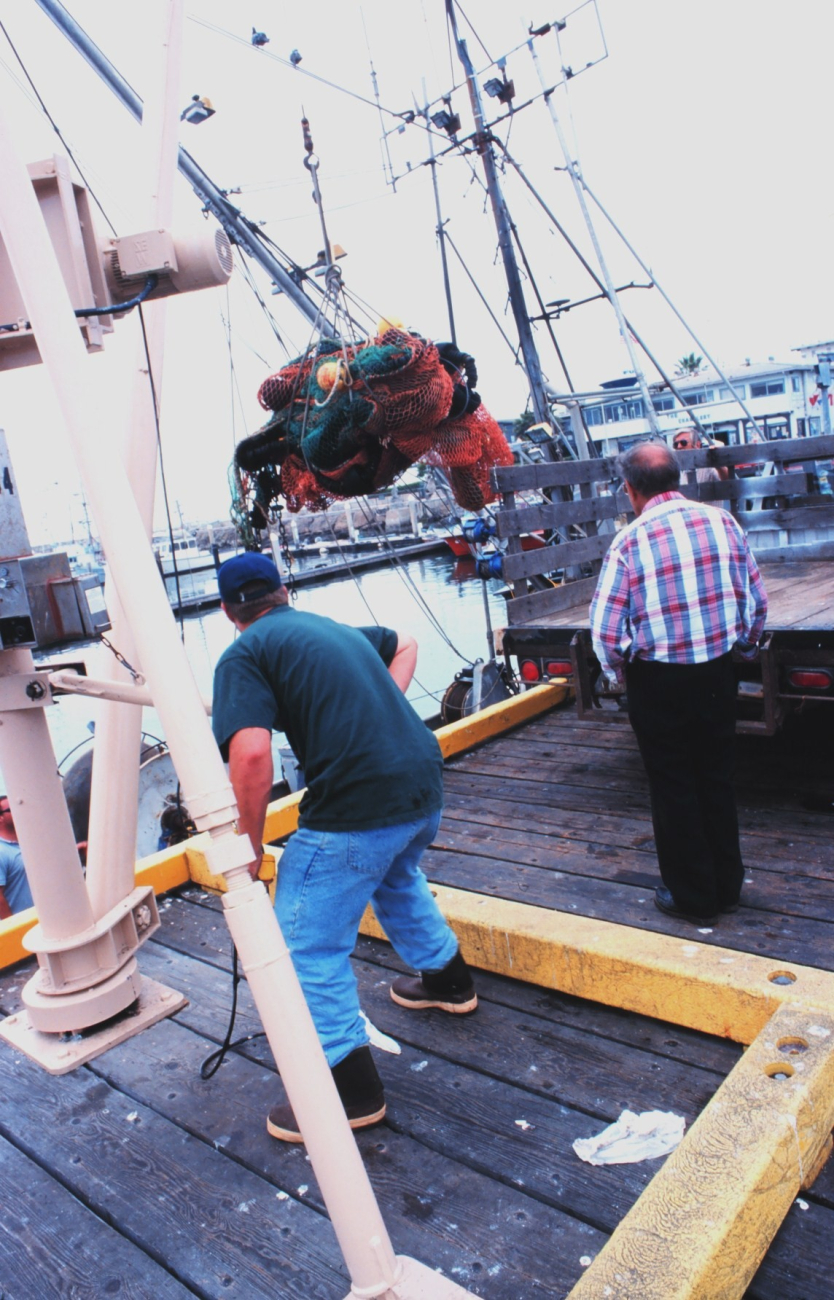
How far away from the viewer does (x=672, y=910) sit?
3709 millimetres

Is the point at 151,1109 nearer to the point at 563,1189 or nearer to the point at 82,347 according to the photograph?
the point at 563,1189

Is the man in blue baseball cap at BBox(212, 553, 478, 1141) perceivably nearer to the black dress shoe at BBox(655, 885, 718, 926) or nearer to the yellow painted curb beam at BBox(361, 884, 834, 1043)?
the yellow painted curb beam at BBox(361, 884, 834, 1043)

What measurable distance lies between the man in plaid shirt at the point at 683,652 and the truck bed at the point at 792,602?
1.00m

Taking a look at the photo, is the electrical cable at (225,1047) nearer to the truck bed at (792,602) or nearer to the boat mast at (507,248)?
the truck bed at (792,602)

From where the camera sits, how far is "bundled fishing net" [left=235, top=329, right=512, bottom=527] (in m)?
4.82

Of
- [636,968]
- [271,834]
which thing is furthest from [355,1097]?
[271,834]

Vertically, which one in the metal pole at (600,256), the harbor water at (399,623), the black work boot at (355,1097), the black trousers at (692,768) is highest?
the metal pole at (600,256)

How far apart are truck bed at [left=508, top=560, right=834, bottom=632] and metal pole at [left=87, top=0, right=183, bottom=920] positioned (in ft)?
9.44

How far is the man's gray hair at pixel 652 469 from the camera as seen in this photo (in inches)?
141

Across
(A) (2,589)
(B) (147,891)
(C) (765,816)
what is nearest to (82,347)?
(A) (2,589)

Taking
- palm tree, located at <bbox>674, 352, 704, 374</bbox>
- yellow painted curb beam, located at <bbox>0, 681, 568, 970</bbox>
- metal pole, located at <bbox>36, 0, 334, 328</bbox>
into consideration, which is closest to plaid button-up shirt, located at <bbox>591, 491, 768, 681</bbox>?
yellow painted curb beam, located at <bbox>0, 681, 568, 970</bbox>

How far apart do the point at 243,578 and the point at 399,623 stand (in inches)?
1279

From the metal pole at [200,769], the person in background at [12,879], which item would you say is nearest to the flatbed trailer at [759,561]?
the metal pole at [200,769]

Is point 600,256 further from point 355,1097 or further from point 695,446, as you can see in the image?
point 355,1097
